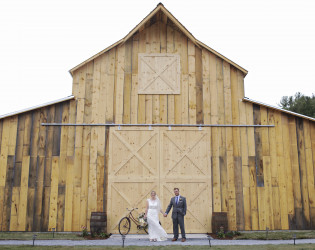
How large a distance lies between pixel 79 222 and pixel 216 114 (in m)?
6.27

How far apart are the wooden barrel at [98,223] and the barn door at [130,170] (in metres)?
0.55

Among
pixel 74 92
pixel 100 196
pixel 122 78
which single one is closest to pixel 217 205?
pixel 100 196

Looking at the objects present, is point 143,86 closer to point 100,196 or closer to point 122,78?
point 122,78

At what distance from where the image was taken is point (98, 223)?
10.9 m

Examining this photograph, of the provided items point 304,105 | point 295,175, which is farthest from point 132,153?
point 304,105

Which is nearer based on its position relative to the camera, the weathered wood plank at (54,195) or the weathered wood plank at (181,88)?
the weathered wood plank at (54,195)

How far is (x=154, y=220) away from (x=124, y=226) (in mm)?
1420

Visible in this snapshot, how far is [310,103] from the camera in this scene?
3519cm

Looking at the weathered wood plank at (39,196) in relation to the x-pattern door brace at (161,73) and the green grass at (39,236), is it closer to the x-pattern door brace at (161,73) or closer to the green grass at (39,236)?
the green grass at (39,236)

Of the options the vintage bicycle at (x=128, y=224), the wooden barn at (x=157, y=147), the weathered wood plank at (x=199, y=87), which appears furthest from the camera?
the weathered wood plank at (x=199, y=87)

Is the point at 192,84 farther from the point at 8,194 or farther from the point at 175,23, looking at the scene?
the point at 8,194

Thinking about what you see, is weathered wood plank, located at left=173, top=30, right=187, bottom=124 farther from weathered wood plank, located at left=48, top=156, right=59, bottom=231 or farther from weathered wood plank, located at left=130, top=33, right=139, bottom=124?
weathered wood plank, located at left=48, top=156, right=59, bottom=231

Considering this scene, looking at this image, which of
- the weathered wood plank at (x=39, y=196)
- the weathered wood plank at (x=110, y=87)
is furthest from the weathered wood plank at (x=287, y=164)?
the weathered wood plank at (x=39, y=196)

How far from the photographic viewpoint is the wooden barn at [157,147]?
11672 millimetres
